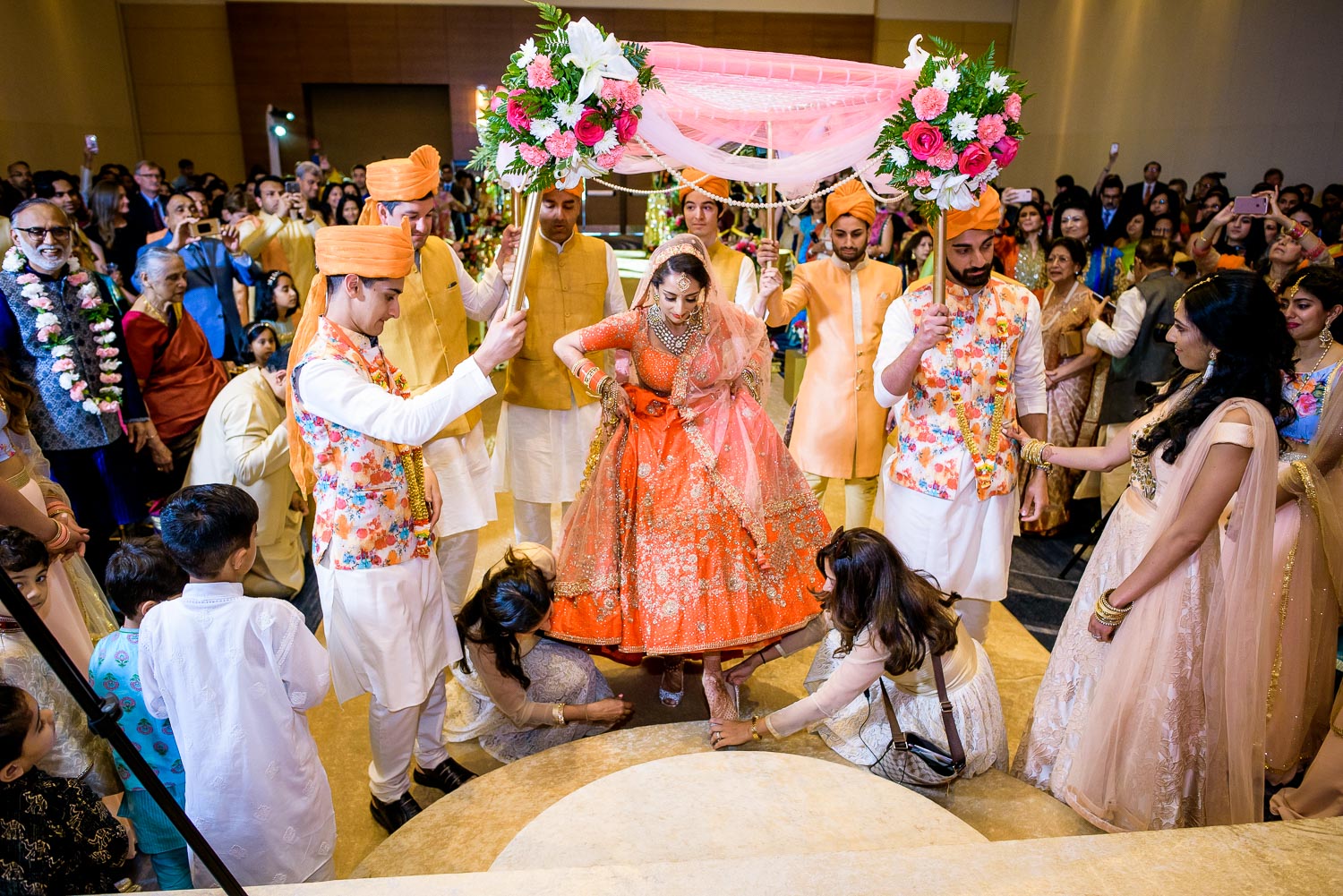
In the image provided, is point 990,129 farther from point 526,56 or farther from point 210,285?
point 210,285

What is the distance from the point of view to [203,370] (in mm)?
4129

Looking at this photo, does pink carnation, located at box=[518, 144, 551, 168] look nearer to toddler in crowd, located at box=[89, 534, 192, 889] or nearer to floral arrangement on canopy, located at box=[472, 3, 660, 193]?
floral arrangement on canopy, located at box=[472, 3, 660, 193]

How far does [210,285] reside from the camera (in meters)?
5.29

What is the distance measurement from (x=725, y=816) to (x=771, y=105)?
193 cm

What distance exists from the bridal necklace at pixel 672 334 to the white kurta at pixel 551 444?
0.72 m

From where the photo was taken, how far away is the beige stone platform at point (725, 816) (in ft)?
6.31

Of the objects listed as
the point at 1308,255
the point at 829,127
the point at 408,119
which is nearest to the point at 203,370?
the point at 829,127

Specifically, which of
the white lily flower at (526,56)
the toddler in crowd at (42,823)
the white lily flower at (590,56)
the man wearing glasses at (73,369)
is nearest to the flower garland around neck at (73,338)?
the man wearing glasses at (73,369)

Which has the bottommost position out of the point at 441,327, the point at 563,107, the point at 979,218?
the point at 441,327

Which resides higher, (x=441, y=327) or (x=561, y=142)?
(x=561, y=142)

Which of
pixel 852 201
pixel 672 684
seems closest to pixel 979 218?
pixel 852 201

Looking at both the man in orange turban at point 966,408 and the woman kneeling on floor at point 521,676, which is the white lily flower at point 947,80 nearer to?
the man in orange turban at point 966,408

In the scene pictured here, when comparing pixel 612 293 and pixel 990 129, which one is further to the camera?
pixel 612 293

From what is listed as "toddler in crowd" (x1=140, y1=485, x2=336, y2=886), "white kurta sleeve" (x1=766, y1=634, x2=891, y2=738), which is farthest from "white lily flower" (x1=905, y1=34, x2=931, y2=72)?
"toddler in crowd" (x1=140, y1=485, x2=336, y2=886)
